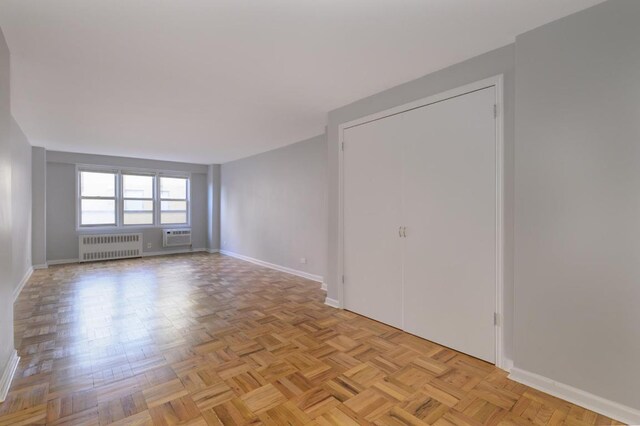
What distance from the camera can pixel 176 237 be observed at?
24.8 feet

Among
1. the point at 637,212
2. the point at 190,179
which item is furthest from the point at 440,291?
the point at 190,179

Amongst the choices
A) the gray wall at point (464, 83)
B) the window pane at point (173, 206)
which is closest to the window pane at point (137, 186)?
the window pane at point (173, 206)

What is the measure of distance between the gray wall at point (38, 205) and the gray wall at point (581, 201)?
7687 millimetres

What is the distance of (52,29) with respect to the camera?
6.40ft

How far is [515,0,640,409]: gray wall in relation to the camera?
1637 mm

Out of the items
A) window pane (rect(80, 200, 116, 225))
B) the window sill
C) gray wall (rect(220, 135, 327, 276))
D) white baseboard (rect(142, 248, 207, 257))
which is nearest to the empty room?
gray wall (rect(220, 135, 327, 276))

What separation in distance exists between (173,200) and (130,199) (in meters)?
0.97

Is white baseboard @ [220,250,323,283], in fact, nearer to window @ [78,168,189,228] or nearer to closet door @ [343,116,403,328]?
closet door @ [343,116,403,328]

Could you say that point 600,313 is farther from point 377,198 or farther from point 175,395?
point 175,395

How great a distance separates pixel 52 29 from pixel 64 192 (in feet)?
18.9

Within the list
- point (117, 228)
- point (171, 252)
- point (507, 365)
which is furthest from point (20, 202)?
point (507, 365)

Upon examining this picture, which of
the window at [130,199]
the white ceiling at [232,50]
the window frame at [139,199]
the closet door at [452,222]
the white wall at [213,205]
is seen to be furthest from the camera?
the white wall at [213,205]

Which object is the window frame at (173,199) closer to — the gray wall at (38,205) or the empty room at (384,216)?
the gray wall at (38,205)

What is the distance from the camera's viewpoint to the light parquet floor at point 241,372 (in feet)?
5.49
